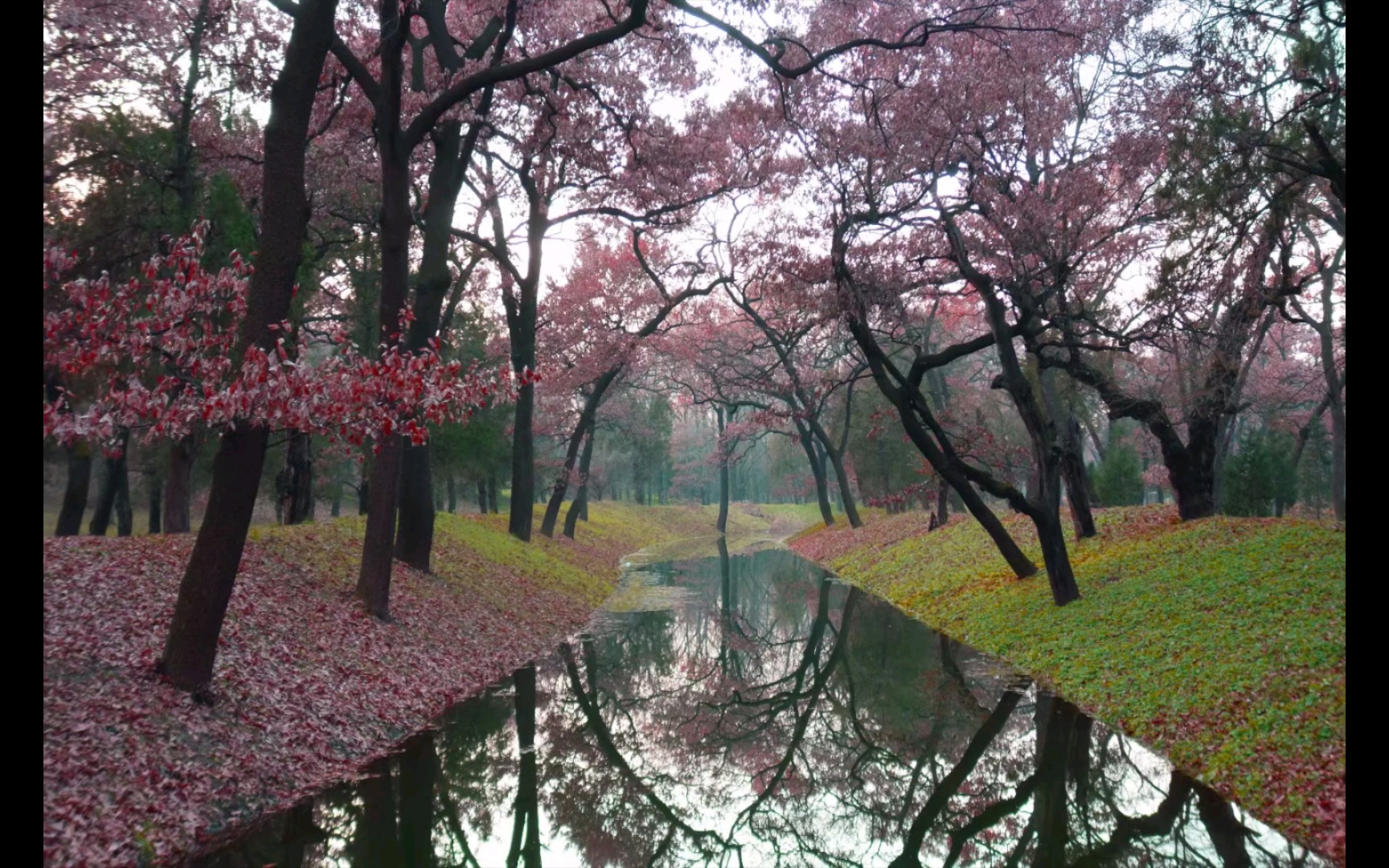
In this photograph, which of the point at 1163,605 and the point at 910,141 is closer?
the point at 1163,605

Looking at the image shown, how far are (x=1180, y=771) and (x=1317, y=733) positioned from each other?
114 centimetres

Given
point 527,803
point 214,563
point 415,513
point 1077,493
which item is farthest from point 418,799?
point 1077,493

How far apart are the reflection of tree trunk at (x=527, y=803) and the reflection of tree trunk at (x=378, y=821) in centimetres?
86

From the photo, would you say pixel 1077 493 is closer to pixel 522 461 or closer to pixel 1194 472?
pixel 1194 472

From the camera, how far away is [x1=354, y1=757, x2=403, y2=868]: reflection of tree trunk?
21.4 feet

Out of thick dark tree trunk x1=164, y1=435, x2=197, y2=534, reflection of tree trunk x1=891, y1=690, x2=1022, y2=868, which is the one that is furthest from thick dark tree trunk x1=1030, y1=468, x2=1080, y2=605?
thick dark tree trunk x1=164, y1=435, x2=197, y2=534

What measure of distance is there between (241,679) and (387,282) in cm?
601

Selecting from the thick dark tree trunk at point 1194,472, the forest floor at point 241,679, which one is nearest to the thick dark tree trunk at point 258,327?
the forest floor at point 241,679

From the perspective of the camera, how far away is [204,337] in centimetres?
817

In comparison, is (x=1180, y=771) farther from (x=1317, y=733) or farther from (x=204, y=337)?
(x=204, y=337)

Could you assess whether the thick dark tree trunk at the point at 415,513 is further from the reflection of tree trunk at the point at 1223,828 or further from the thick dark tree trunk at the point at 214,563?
the reflection of tree trunk at the point at 1223,828

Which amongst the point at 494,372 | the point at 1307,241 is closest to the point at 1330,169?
the point at 494,372
